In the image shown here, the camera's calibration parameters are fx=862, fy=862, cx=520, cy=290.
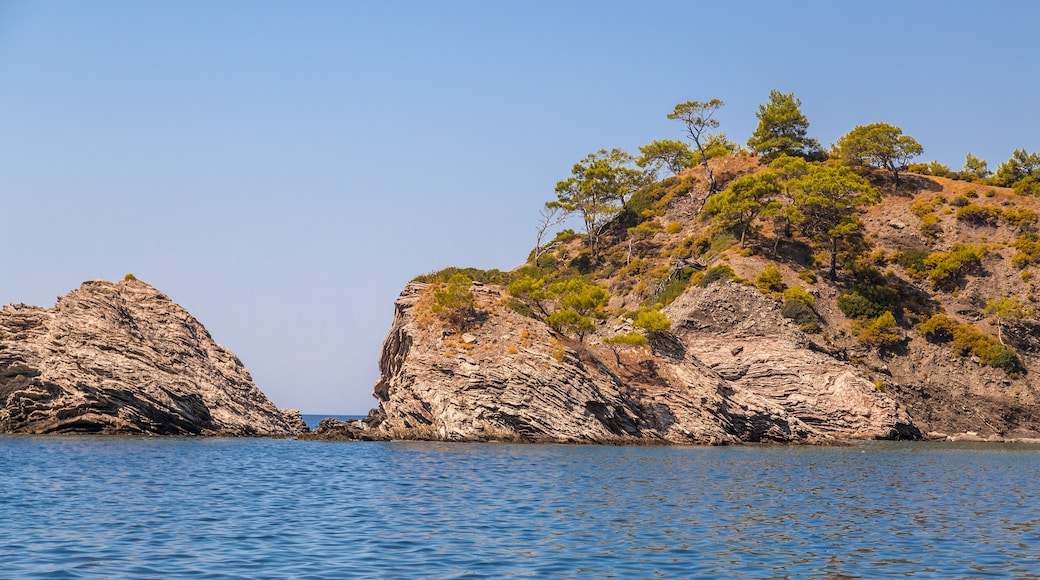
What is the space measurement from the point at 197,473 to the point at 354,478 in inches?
288

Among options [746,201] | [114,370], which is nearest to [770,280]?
[746,201]

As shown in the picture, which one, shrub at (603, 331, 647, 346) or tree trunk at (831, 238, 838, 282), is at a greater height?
tree trunk at (831, 238, 838, 282)

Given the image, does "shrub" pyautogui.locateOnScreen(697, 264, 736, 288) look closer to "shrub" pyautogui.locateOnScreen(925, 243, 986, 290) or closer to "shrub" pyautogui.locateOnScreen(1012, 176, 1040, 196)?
"shrub" pyautogui.locateOnScreen(925, 243, 986, 290)

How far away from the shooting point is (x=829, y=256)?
103m

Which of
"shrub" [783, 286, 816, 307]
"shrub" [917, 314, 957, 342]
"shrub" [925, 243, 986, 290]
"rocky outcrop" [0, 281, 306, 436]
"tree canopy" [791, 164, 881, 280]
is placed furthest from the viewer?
"tree canopy" [791, 164, 881, 280]

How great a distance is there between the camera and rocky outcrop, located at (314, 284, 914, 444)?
64812mm

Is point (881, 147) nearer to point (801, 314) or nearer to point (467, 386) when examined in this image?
point (801, 314)

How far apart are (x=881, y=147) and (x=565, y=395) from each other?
80301 mm

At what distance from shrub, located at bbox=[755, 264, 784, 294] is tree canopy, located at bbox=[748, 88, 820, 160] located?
39.4 metres

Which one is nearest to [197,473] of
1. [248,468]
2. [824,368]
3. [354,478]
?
[248,468]

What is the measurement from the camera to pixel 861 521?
2672 centimetres

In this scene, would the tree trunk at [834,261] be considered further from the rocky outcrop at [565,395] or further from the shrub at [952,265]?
the rocky outcrop at [565,395]

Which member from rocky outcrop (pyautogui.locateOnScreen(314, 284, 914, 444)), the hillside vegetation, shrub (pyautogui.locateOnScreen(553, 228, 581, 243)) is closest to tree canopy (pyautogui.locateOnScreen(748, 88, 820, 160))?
→ the hillside vegetation

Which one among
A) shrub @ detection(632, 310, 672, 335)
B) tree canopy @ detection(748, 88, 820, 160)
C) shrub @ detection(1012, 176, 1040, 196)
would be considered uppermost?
tree canopy @ detection(748, 88, 820, 160)
